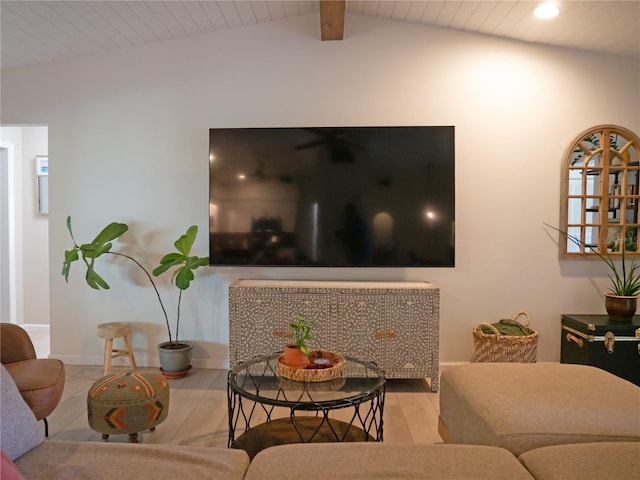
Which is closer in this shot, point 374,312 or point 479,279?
point 374,312

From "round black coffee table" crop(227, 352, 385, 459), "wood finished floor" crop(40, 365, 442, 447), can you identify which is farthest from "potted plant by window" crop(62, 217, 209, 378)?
"round black coffee table" crop(227, 352, 385, 459)

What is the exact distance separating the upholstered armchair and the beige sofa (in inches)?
32.1

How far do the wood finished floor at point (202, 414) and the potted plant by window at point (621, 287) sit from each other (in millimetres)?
1459

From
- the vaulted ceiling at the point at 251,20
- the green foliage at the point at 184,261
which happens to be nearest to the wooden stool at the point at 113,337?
the green foliage at the point at 184,261

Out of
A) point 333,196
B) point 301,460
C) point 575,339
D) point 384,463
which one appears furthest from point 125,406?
point 575,339

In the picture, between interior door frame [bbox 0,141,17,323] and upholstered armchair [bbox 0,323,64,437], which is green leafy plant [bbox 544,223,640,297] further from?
interior door frame [bbox 0,141,17,323]

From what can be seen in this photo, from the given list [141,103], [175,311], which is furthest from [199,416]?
[141,103]

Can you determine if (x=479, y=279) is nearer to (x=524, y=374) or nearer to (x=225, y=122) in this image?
(x=524, y=374)

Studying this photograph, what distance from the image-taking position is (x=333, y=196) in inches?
129

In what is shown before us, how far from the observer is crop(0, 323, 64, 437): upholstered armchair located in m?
2.07

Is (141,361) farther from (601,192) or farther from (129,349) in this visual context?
(601,192)

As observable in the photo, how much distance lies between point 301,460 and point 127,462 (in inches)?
20.0

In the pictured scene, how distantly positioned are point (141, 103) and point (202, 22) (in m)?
0.81

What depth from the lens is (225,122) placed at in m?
3.50
